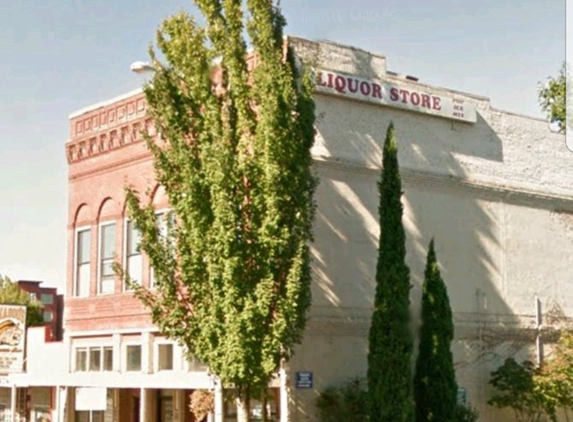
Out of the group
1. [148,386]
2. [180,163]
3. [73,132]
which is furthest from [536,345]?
[73,132]

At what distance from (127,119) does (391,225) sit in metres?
9.27

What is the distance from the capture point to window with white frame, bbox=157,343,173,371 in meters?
27.8

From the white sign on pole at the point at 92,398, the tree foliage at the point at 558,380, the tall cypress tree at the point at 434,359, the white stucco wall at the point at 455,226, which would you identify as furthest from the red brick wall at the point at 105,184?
the tree foliage at the point at 558,380

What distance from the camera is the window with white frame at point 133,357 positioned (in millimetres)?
28703

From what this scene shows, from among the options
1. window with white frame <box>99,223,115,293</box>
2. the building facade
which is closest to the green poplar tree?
the building facade

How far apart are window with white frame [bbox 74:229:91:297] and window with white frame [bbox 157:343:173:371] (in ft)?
12.9

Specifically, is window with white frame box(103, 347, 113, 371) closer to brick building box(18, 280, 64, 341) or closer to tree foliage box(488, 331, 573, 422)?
tree foliage box(488, 331, 573, 422)

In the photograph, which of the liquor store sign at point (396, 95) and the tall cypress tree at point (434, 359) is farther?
the liquor store sign at point (396, 95)

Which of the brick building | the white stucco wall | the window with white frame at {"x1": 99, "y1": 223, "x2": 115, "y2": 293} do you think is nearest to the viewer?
the white stucco wall

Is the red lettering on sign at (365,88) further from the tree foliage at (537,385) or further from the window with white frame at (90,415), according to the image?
the window with white frame at (90,415)

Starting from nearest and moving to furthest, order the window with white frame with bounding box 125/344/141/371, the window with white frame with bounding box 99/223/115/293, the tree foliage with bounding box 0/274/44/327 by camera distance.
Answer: the window with white frame with bounding box 125/344/141/371 < the window with white frame with bounding box 99/223/115/293 < the tree foliage with bounding box 0/274/44/327

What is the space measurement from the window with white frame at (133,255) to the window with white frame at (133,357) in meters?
1.91

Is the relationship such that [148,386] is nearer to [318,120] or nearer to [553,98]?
[318,120]

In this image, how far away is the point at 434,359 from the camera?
2453 centimetres
